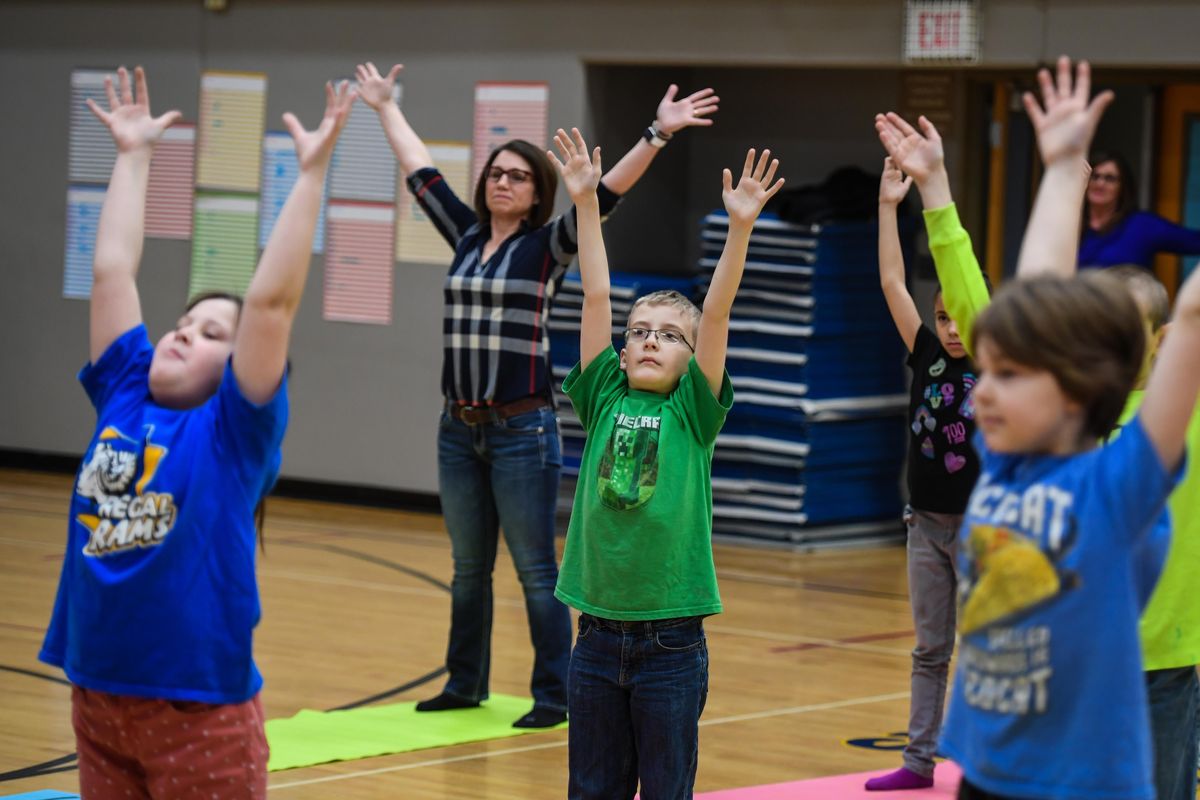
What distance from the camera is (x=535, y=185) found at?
4980 millimetres

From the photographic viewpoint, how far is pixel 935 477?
4289mm

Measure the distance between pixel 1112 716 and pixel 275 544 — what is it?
20.8 feet

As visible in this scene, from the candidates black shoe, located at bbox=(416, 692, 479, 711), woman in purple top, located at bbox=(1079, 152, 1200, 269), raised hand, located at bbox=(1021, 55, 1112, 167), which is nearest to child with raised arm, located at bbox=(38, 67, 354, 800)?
raised hand, located at bbox=(1021, 55, 1112, 167)

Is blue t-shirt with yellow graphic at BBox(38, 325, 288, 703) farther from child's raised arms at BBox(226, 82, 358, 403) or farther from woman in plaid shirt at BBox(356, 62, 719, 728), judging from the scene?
woman in plaid shirt at BBox(356, 62, 719, 728)

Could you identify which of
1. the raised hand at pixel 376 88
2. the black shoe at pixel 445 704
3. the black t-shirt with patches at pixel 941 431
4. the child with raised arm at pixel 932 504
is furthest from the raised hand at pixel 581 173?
the black shoe at pixel 445 704

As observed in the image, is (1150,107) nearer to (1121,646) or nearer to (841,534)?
(841,534)

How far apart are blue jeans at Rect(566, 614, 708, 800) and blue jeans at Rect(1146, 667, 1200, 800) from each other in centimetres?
82

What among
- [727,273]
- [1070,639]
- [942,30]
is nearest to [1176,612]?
[1070,639]

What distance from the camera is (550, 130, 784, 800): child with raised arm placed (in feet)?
10.5

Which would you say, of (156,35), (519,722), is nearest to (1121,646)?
(519,722)

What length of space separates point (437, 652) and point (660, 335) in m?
2.88

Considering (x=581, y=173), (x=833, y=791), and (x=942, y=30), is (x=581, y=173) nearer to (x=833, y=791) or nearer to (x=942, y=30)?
(x=833, y=791)

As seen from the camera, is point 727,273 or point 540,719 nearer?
point 727,273

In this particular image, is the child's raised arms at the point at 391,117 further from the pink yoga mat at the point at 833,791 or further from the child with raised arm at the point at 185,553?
the child with raised arm at the point at 185,553
